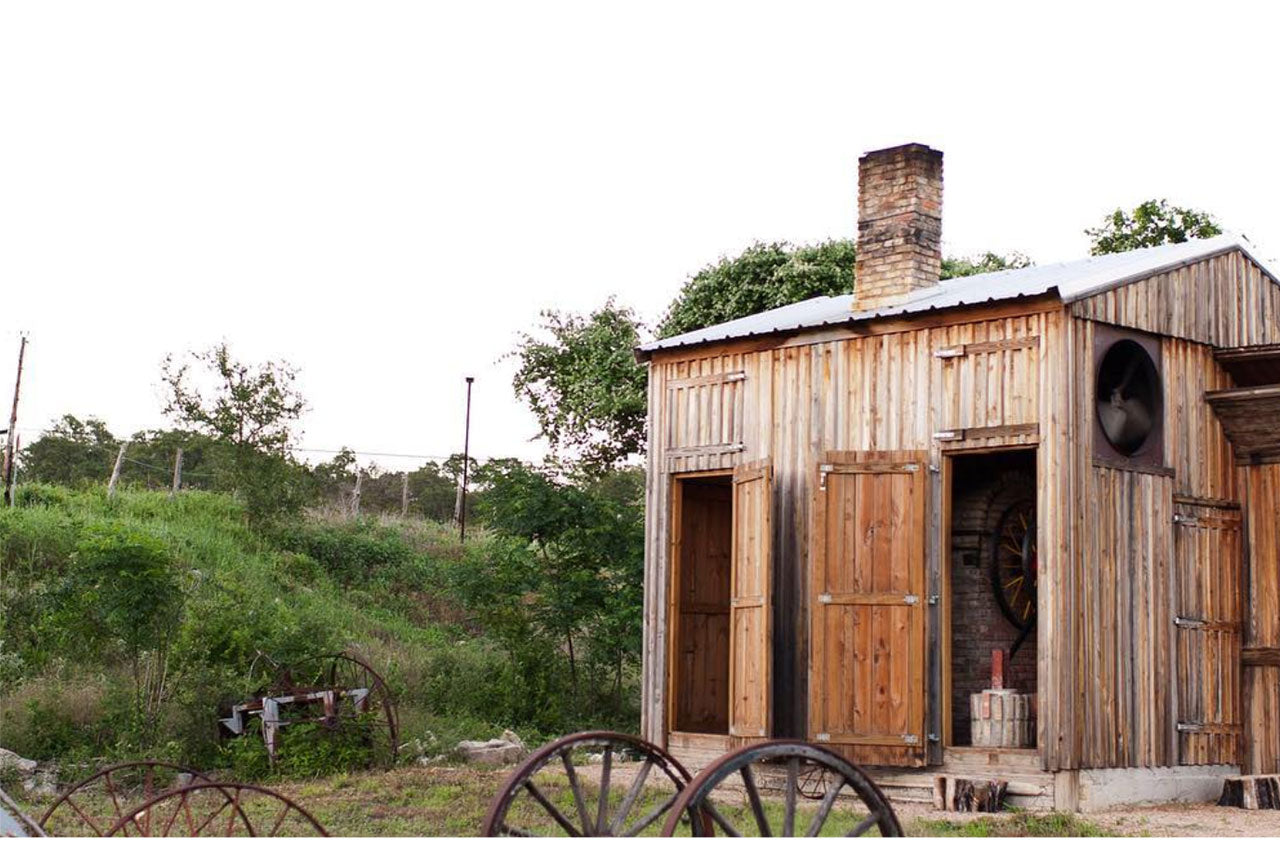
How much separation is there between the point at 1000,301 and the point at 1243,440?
3.10 metres

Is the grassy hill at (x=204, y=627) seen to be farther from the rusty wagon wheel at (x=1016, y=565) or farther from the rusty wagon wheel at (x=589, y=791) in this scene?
the rusty wagon wheel at (x=1016, y=565)

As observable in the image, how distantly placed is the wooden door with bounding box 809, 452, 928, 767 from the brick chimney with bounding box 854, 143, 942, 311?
220 centimetres

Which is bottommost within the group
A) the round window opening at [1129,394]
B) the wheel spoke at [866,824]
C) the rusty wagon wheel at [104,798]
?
the rusty wagon wheel at [104,798]

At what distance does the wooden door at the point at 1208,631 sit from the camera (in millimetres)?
13750

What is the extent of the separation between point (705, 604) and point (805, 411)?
3151mm

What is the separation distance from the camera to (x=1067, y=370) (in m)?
12.8

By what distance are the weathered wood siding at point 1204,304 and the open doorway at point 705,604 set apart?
4.76m

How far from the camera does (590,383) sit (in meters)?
31.0

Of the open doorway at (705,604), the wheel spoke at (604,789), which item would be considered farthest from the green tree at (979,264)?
the wheel spoke at (604,789)

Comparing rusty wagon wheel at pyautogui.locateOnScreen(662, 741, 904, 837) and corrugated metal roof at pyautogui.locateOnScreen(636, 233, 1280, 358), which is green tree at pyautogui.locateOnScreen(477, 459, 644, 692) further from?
rusty wagon wheel at pyautogui.locateOnScreen(662, 741, 904, 837)

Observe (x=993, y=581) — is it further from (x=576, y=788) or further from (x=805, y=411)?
(x=576, y=788)

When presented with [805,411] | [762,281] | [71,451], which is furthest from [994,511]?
[71,451]

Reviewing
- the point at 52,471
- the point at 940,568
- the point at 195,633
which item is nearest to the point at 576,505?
the point at 195,633

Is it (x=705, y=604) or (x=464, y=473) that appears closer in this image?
(x=705, y=604)
